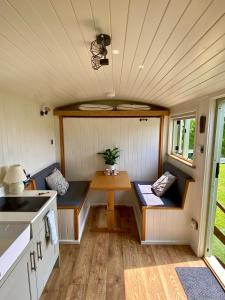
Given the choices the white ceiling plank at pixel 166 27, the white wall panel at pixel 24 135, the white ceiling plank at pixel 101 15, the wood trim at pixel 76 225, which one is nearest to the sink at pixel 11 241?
the white wall panel at pixel 24 135

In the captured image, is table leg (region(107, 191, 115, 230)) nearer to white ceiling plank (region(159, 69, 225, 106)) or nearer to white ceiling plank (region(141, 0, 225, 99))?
white ceiling plank (region(159, 69, 225, 106))

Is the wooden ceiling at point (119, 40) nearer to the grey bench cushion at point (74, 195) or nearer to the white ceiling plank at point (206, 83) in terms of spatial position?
the white ceiling plank at point (206, 83)

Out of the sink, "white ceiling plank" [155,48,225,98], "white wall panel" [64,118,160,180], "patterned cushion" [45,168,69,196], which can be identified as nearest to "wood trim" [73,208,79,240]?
"patterned cushion" [45,168,69,196]

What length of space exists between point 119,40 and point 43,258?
193cm

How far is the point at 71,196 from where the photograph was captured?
2928 millimetres

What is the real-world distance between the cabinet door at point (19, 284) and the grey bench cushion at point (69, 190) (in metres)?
1.20

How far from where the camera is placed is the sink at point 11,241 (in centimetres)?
110

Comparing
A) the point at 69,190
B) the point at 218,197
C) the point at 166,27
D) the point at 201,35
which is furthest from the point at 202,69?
the point at 69,190

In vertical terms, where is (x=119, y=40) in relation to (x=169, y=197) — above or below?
above

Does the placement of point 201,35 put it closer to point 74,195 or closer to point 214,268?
point 214,268

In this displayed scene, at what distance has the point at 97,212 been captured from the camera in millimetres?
3586

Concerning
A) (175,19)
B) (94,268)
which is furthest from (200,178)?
(175,19)

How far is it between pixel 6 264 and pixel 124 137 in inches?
114

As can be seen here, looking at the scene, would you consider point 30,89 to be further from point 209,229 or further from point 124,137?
point 209,229
